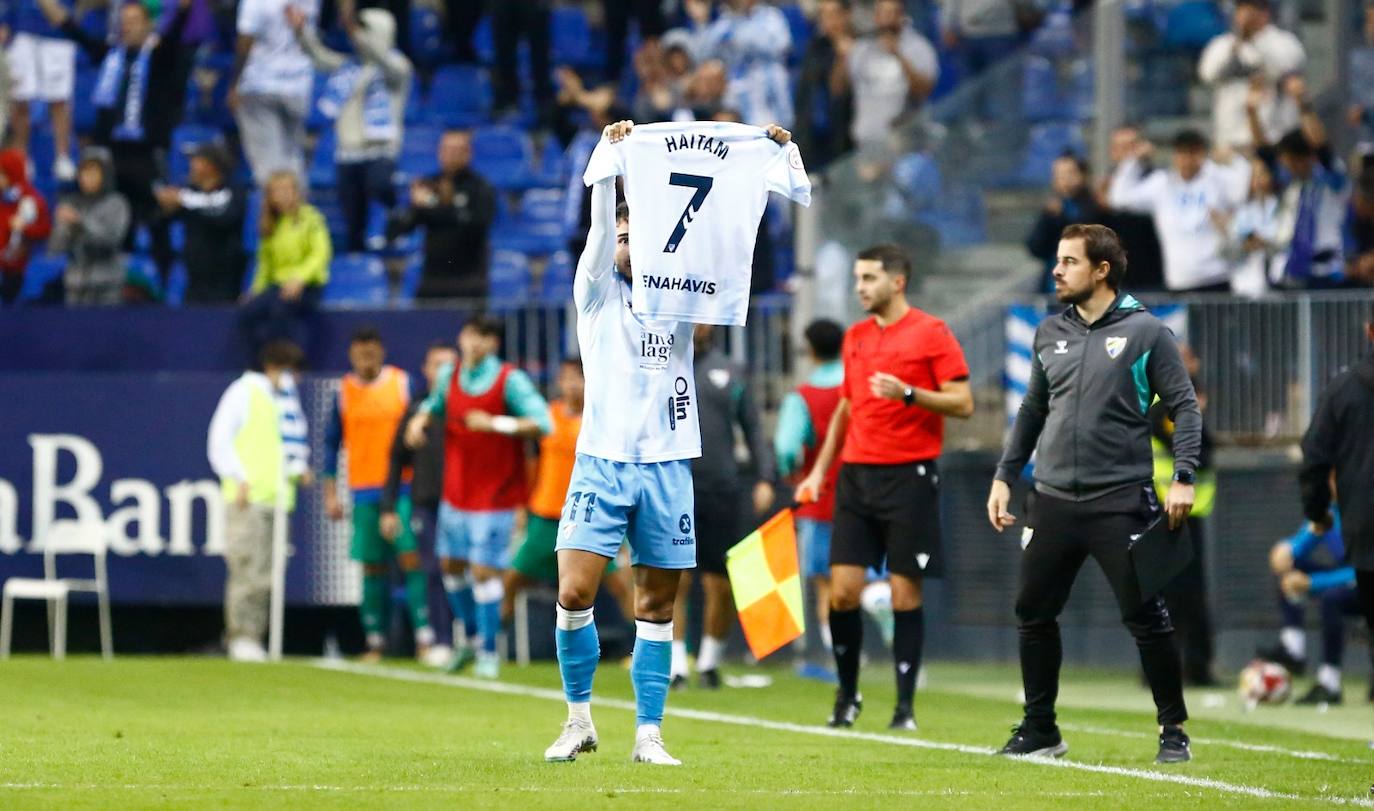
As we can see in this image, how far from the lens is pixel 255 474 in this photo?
17578 millimetres

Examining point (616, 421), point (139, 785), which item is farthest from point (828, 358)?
point (139, 785)

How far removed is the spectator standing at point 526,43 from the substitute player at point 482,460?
654 cm

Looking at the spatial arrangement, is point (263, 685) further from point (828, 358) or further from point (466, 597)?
point (828, 358)

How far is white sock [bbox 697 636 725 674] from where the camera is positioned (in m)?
15.3

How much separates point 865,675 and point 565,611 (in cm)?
776

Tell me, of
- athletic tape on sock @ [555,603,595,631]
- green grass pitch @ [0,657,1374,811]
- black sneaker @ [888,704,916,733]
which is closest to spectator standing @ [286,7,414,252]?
green grass pitch @ [0,657,1374,811]

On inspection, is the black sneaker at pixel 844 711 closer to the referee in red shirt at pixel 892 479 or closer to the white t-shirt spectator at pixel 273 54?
the referee in red shirt at pixel 892 479

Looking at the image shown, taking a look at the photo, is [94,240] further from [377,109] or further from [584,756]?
[584,756]

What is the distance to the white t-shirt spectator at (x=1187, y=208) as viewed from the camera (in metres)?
17.7

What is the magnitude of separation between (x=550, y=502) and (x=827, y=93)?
19.1 ft

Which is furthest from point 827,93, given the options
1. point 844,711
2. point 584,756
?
point 584,756

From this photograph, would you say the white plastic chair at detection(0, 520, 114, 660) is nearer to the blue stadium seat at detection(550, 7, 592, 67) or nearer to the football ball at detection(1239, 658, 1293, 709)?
the blue stadium seat at detection(550, 7, 592, 67)

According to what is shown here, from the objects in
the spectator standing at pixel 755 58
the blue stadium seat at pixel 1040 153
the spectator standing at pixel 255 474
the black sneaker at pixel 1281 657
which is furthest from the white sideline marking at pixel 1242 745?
the spectator standing at pixel 755 58

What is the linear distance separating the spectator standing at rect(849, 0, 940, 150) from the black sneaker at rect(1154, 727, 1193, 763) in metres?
11.2
